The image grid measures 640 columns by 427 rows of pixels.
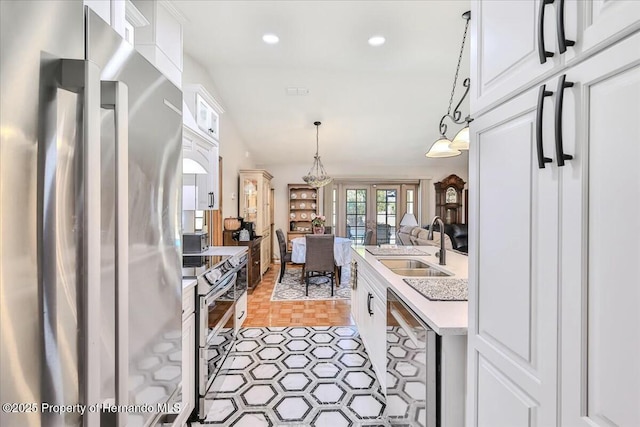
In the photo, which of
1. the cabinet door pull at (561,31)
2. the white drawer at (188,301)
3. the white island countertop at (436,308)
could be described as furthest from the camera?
the white drawer at (188,301)

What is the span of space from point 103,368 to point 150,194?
436 millimetres

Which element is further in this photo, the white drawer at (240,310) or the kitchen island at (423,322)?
the white drawer at (240,310)

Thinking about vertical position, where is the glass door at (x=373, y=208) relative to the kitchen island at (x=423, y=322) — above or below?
above

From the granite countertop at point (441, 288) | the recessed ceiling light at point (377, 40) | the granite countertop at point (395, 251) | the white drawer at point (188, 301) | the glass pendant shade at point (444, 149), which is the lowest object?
the white drawer at point (188, 301)

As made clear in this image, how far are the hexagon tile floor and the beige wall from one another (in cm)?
Result: 263

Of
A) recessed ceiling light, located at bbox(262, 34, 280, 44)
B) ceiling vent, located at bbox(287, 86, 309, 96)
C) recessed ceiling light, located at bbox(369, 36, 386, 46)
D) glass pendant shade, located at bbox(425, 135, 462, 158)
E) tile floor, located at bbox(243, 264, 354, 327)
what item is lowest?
tile floor, located at bbox(243, 264, 354, 327)

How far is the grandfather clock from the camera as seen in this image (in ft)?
24.6

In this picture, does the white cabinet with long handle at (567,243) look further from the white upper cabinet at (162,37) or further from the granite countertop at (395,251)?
the granite countertop at (395,251)

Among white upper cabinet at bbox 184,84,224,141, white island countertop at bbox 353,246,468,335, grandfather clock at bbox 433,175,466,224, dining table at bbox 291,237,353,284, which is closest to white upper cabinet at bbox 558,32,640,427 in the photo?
white island countertop at bbox 353,246,468,335

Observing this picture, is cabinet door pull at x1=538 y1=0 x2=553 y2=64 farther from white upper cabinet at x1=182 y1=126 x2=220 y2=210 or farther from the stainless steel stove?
white upper cabinet at x1=182 y1=126 x2=220 y2=210

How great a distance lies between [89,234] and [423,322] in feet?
3.66

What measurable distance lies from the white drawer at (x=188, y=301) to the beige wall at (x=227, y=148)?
2.89 metres

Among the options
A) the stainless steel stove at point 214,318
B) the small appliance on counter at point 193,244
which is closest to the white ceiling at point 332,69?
the small appliance on counter at point 193,244

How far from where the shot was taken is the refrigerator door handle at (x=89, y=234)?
557 mm
